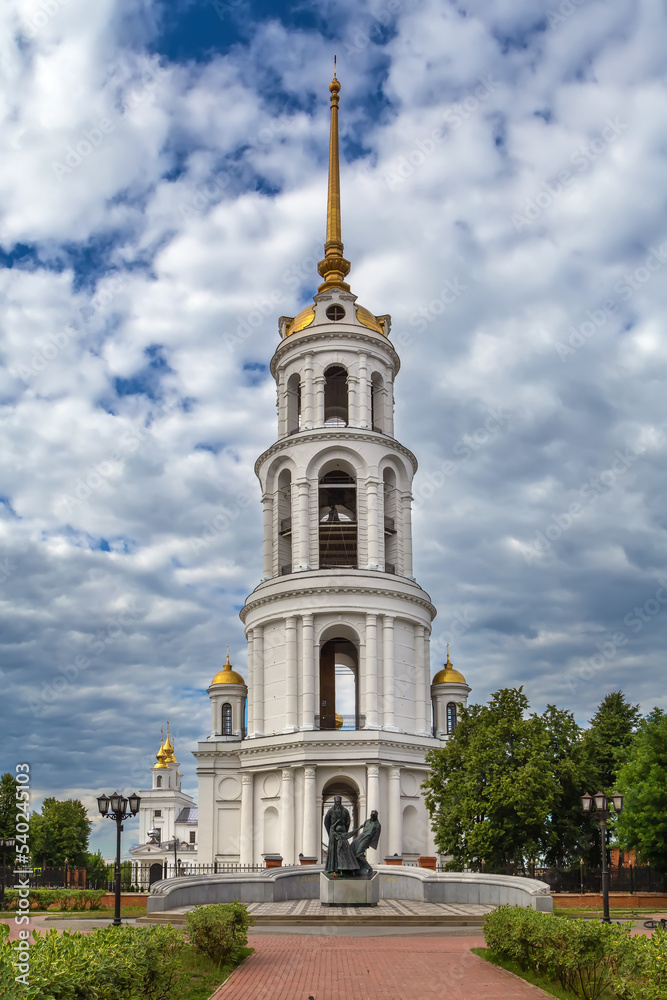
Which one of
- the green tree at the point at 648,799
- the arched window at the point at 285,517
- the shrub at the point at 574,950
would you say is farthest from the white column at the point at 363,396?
the shrub at the point at 574,950

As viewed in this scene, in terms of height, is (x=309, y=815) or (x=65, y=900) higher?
(x=309, y=815)

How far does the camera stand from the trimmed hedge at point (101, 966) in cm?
902

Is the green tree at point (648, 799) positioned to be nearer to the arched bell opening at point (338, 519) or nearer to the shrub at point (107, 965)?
the arched bell opening at point (338, 519)

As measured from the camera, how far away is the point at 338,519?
56969mm

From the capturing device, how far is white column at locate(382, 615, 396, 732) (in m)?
49.8

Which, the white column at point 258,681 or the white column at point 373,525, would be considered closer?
the white column at point 258,681

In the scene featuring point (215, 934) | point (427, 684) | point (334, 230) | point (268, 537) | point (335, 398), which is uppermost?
point (334, 230)

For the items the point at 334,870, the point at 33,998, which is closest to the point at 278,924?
the point at 334,870

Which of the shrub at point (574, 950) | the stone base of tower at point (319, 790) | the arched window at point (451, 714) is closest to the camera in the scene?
the shrub at point (574, 950)

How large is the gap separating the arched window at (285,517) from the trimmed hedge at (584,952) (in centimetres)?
3956

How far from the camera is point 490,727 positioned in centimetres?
3822

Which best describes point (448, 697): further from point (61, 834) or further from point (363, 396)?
point (61, 834)

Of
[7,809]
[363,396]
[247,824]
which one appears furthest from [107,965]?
[7,809]

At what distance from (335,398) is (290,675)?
1951 cm
